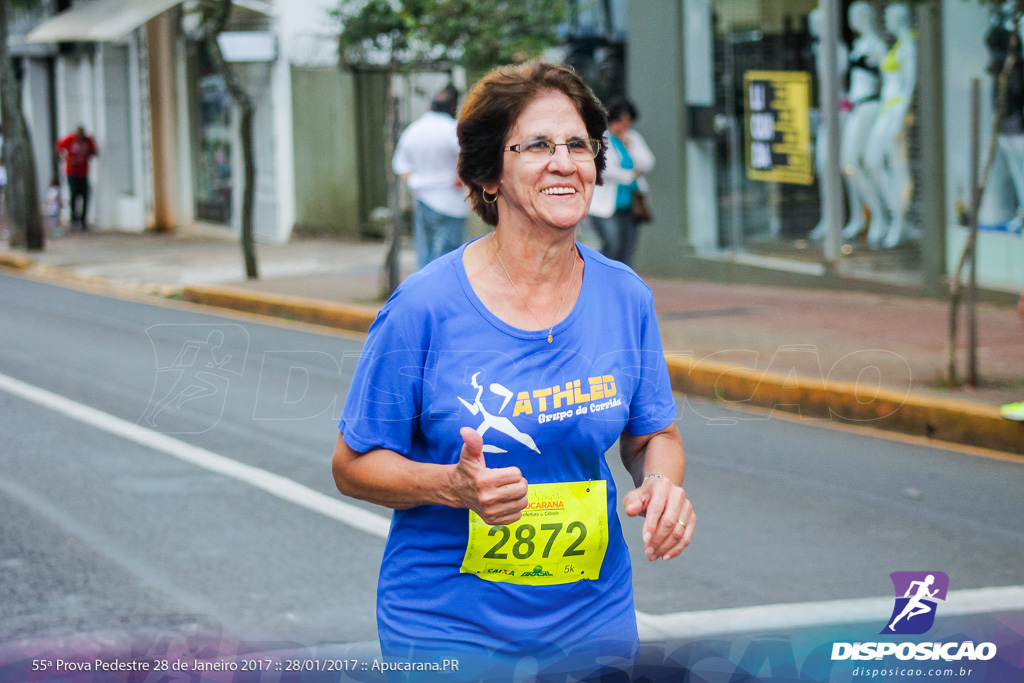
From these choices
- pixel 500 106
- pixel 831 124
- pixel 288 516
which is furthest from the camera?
pixel 831 124

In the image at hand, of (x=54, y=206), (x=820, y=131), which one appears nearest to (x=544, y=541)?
(x=820, y=131)

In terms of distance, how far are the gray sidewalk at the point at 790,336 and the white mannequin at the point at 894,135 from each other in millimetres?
833

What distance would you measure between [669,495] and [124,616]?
10.4 ft

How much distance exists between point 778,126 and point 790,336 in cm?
451

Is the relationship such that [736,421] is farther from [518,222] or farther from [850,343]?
[518,222]

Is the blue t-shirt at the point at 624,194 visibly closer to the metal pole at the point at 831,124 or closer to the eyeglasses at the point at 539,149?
the metal pole at the point at 831,124

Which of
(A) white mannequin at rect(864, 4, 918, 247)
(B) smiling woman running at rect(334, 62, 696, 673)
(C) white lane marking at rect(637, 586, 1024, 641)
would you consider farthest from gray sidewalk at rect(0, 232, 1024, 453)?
(B) smiling woman running at rect(334, 62, 696, 673)

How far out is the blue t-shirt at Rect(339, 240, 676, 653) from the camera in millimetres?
2686

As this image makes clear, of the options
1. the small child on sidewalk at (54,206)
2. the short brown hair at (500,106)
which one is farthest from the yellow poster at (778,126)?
the small child on sidewalk at (54,206)

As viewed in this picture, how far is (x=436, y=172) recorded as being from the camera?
1169cm

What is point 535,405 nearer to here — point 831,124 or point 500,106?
point 500,106

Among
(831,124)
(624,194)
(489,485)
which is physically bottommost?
(489,485)

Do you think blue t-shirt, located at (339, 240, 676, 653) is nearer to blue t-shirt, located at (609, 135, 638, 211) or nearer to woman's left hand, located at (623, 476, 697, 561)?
woman's left hand, located at (623, 476, 697, 561)

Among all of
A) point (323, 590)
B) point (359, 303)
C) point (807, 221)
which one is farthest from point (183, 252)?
point (323, 590)
